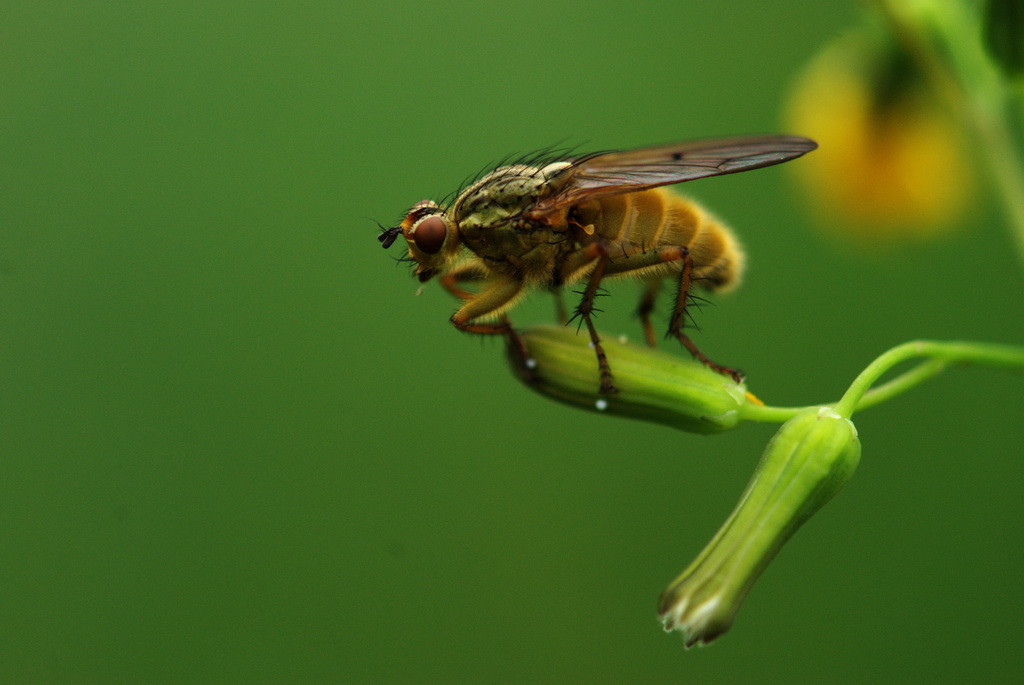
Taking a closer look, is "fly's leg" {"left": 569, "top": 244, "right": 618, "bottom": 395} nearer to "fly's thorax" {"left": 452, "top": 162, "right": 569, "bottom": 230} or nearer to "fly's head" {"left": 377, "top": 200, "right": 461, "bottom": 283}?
"fly's thorax" {"left": 452, "top": 162, "right": 569, "bottom": 230}

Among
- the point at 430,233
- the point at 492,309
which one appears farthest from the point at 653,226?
the point at 430,233

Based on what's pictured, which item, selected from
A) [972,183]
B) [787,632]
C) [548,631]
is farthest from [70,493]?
[972,183]

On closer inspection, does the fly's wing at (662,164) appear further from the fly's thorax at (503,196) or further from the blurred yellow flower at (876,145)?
the blurred yellow flower at (876,145)

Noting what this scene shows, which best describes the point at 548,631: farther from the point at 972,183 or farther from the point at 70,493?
the point at 972,183

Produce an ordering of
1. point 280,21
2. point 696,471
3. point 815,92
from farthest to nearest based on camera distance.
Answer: point 280,21
point 696,471
point 815,92

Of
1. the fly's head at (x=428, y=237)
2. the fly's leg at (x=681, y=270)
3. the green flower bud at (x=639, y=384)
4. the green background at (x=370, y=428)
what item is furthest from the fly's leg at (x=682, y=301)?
the green background at (x=370, y=428)
